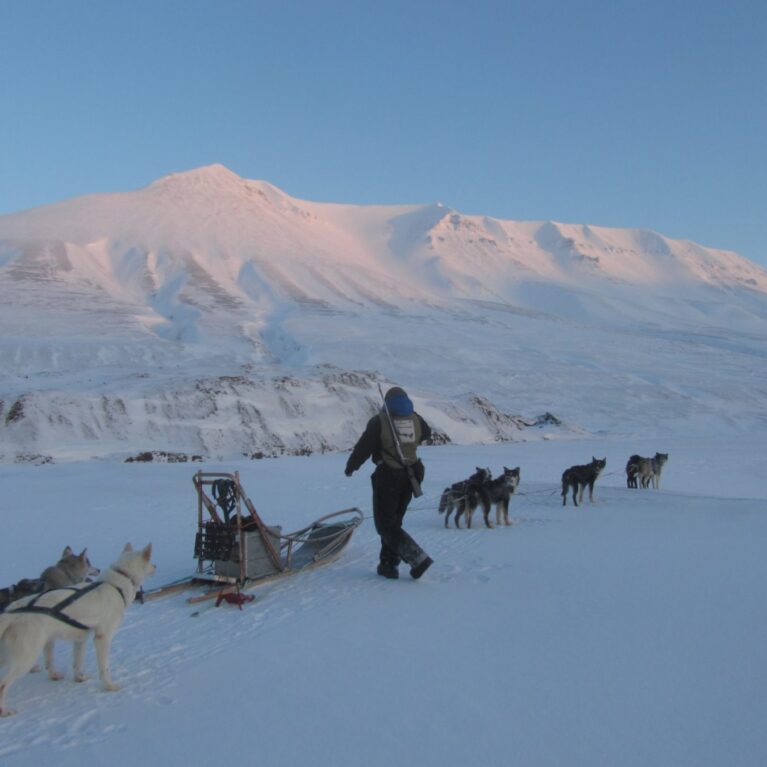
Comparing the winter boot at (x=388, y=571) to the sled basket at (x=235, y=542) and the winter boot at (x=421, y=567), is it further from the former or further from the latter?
the sled basket at (x=235, y=542)

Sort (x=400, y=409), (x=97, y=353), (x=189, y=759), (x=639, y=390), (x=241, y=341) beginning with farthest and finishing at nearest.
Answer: (x=241, y=341) → (x=639, y=390) → (x=97, y=353) → (x=400, y=409) → (x=189, y=759)

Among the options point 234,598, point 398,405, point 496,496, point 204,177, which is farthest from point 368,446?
point 204,177

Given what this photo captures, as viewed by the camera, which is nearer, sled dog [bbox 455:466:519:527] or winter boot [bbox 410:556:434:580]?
winter boot [bbox 410:556:434:580]

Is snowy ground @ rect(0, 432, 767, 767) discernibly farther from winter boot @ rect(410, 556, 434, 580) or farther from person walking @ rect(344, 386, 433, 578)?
person walking @ rect(344, 386, 433, 578)

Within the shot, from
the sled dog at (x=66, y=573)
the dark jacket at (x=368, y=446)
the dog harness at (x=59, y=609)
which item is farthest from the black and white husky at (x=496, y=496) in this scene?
the dog harness at (x=59, y=609)

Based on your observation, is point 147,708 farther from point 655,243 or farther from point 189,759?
point 655,243

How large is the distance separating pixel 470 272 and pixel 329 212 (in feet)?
119

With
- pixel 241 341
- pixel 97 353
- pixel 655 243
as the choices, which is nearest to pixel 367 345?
pixel 241 341

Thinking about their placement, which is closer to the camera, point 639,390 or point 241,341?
point 639,390

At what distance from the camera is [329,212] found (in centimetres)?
12538

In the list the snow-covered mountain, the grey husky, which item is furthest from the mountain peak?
the grey husky

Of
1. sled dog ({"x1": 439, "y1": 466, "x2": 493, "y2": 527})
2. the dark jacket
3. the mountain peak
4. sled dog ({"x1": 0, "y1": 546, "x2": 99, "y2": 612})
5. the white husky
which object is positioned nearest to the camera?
the white husky

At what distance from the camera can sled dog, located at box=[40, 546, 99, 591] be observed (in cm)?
570

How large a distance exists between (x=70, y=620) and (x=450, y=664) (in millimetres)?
2218
